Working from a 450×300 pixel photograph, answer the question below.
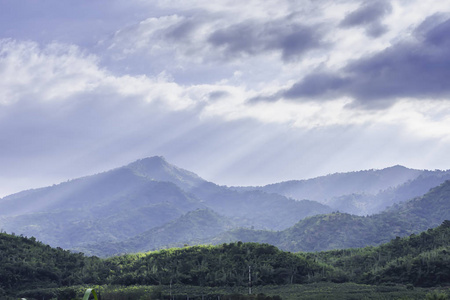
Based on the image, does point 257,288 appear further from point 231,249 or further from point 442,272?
point 442,272

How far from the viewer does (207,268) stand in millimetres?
92562

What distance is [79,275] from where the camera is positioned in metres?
98.2

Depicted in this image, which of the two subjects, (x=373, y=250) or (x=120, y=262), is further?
(x=373, y=250)

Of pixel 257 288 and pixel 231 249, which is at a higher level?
pixel 231 249

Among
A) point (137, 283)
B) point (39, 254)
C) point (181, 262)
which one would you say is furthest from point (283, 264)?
point (39, 254)

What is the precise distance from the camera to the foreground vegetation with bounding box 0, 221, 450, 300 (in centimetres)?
7694

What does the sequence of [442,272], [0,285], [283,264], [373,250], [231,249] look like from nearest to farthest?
[442,272], [0,285], [283,264], [231,249], [373,250]

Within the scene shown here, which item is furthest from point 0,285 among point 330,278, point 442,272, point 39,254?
point 442,272

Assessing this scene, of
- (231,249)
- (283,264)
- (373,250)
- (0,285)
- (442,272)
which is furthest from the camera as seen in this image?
(373,250)

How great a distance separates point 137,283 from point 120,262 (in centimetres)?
1516

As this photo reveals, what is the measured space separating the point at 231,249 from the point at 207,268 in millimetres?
12006

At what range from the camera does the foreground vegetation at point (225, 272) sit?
76.9m

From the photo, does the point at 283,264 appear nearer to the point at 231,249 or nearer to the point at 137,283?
the point at 231,249

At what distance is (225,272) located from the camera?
91.0 m
